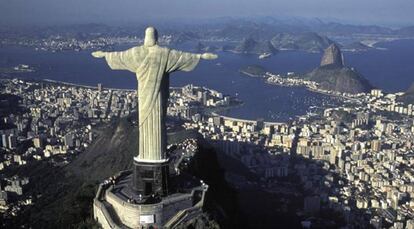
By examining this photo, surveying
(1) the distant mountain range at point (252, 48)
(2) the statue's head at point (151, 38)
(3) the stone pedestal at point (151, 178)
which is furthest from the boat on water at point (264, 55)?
A: (3) the stone pedestal at point (151, 178)

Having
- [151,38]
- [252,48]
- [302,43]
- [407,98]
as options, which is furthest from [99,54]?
[302,43]

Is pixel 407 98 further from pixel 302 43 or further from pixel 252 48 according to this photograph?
pixel 302 43

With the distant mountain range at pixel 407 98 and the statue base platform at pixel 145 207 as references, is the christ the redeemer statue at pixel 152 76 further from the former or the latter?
the distant mountain range at pixel 407 98

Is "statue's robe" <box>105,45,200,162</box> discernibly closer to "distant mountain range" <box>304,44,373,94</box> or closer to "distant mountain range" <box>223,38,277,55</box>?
"distant mountain range" <box>304,44,373,94</box>

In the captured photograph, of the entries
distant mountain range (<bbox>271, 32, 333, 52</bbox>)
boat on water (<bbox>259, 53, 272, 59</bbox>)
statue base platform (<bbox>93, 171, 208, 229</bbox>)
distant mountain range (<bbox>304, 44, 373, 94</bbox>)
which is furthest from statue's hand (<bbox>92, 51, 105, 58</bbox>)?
distant mountain range (<bbox>271, 32, 333, 52</bbox>)

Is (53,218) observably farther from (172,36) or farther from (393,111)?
(172,36)

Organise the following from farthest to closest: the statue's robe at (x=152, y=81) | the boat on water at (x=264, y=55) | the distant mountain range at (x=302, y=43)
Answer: the distant mountain range at (x=302, y=43) → the boat on water at (x=264, y=55) → the statue's robe at (x=152, y=81)

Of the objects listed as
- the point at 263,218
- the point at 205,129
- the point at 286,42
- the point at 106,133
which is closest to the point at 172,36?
the point at 286,42
